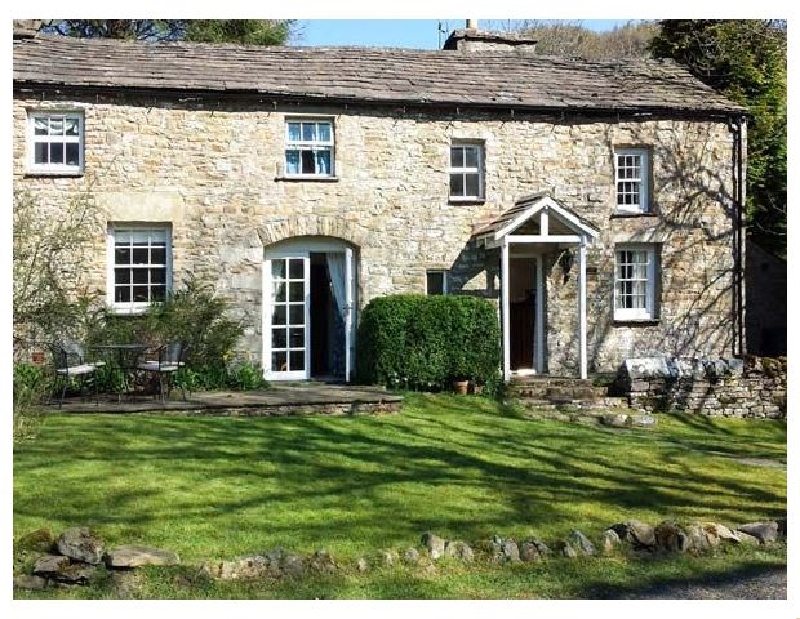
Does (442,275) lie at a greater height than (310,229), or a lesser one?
lesser

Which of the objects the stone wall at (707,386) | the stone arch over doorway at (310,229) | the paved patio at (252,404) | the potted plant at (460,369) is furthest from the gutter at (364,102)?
the paved patio at (252,404)

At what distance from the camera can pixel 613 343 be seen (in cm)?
1878

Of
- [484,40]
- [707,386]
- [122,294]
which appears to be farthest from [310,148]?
[707,386]

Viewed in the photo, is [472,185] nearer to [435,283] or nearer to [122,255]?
[435,283]

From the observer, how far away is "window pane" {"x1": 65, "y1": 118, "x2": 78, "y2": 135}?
656 inches

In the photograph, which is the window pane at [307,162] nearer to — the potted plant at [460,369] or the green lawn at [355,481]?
the potted plant at [460,369]

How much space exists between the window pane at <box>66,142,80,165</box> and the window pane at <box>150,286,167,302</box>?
2.73 meters

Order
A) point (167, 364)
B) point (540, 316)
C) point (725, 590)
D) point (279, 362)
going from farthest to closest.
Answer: point (540, 316) → point (279, 362) → point (167, 364) → point (725, 590)

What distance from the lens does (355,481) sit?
9.73 metres

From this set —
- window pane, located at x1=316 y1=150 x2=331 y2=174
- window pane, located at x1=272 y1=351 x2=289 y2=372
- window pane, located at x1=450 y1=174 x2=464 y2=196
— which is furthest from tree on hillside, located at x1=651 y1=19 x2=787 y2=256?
window pane, located at x1=272 y1=351 x2=289 y2=372

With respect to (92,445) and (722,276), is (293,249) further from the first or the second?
(722,276)

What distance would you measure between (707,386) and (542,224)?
430cm

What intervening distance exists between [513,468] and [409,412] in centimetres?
386

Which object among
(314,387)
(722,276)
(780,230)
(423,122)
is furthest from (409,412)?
(780,230)
